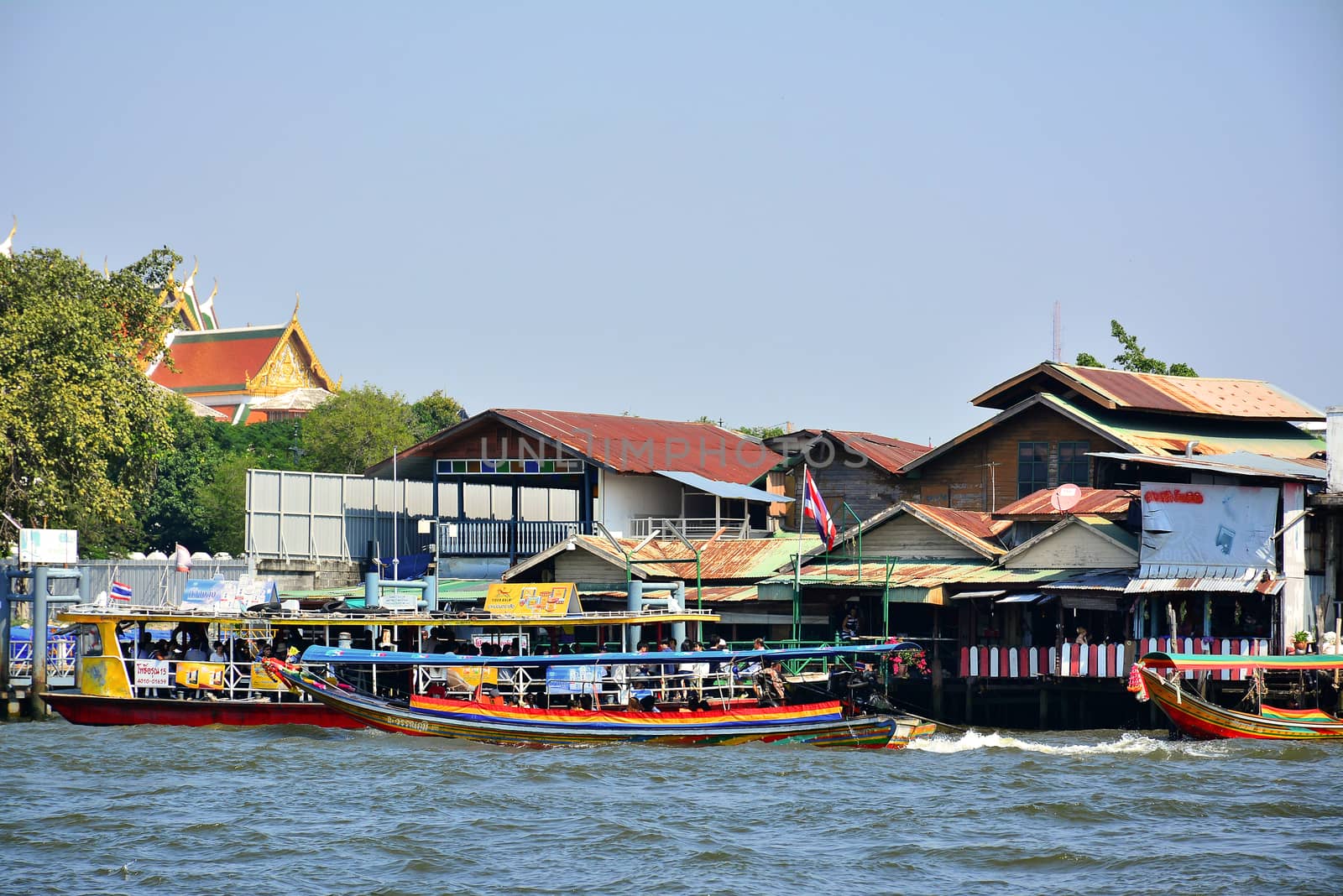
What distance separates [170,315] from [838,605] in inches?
855

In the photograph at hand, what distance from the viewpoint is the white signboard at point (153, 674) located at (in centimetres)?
2486

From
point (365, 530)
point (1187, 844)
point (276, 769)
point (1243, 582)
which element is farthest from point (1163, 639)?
point (365, 530)

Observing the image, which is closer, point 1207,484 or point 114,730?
point 114,730

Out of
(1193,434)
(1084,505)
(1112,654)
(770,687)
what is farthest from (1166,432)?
(770,687)

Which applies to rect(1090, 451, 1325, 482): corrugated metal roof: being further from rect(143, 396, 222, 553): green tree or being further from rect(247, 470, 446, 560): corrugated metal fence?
rect(143, 396, 222, 553): green tree

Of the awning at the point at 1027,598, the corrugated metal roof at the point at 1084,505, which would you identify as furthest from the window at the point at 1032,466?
the awning at the point at 1027,598

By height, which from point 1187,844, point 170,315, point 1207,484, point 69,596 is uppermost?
point 170,315

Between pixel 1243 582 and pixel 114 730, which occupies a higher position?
pixel 1243 582

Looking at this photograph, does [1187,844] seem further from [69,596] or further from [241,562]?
[241,562]

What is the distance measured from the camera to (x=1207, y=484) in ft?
87.0

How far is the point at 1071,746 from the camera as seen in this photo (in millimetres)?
23594

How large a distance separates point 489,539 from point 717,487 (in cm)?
554

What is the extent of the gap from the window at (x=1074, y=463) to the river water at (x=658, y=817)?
374 inches

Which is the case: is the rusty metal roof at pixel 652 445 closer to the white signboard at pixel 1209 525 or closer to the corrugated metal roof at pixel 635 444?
the corrugated metal roof at pixel 635 444
